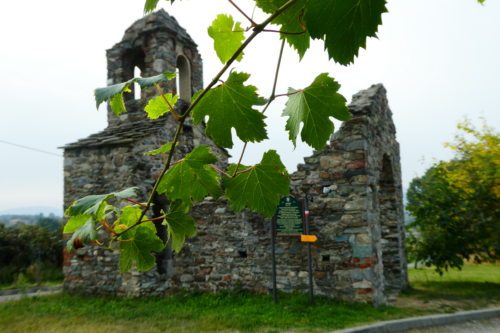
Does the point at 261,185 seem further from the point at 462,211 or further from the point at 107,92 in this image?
the point at 462,211

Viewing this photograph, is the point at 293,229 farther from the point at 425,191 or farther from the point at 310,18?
the point at 310,18

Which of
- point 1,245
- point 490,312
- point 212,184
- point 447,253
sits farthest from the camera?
point 1,245

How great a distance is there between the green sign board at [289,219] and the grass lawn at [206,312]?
3.52 feet

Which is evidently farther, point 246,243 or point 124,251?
point 246,243

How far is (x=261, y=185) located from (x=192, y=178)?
0.13 meters

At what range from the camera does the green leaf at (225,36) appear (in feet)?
2.16

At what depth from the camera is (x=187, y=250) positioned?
8148 millimetres

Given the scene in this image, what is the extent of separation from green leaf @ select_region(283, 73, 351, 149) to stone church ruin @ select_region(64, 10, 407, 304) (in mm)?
6241

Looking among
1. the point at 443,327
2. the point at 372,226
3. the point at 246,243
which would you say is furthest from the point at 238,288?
the point at 443,327

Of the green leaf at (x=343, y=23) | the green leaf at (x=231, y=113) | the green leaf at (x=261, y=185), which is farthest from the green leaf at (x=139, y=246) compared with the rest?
the green leaf at (x=343, y=23)

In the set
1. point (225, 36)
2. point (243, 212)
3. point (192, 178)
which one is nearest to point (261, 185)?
point (192, 178)

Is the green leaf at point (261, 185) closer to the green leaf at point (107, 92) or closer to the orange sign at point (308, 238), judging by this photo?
the green leaf at point (107, 92)

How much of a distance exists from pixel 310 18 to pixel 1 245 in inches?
682

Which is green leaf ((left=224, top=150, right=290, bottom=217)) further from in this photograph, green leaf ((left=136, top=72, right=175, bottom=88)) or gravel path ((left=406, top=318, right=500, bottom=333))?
gravel path ((left=406, top=318, right=500, bottom=333))
